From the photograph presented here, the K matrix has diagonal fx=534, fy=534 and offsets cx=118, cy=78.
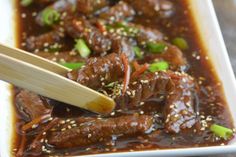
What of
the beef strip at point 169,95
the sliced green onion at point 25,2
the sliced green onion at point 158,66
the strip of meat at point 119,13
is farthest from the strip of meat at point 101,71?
the sliced green onion at point 25,2

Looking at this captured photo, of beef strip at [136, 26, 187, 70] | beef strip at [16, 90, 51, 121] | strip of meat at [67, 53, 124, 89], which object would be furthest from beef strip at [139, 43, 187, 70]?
beef strip at [16, 90, 51, 121]

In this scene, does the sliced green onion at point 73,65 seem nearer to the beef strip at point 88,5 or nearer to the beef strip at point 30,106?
the beef strip at point 30,106

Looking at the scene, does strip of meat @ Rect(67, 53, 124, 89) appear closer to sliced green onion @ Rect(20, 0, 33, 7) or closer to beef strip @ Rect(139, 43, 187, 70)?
beef strip @ Rect(139, 43, 187, 70)

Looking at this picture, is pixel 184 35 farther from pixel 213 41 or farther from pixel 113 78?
pixel 113 78

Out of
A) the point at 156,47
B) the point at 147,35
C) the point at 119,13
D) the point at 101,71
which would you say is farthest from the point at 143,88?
the point at 119,13

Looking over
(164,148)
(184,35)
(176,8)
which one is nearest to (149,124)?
(164,148)

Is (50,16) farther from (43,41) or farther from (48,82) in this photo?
(48,82)
